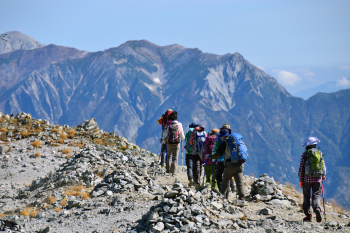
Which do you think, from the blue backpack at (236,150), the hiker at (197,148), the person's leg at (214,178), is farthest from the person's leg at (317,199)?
the hiker at (197,148)

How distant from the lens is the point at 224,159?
467 inches

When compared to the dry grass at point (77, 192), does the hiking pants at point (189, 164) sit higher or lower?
higher

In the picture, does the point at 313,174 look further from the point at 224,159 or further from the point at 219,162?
the point at 219,162

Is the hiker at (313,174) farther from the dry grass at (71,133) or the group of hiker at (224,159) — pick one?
the dry grass at (71,133)

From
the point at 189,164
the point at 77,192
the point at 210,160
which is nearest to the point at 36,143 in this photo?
the point at 77,192

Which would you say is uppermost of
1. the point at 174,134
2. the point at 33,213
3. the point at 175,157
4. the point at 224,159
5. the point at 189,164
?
the point at 174,134

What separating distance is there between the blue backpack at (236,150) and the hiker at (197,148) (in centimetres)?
230

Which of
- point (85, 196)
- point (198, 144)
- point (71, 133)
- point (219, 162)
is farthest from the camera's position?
point (71, 133)

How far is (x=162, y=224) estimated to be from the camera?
8.60 metres

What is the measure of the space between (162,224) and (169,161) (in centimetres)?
821

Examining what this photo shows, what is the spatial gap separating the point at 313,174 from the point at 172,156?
776 centimetres

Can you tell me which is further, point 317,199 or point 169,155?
point 169,155

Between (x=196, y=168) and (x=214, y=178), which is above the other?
(x=196, y=168)

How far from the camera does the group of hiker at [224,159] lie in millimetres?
10109
